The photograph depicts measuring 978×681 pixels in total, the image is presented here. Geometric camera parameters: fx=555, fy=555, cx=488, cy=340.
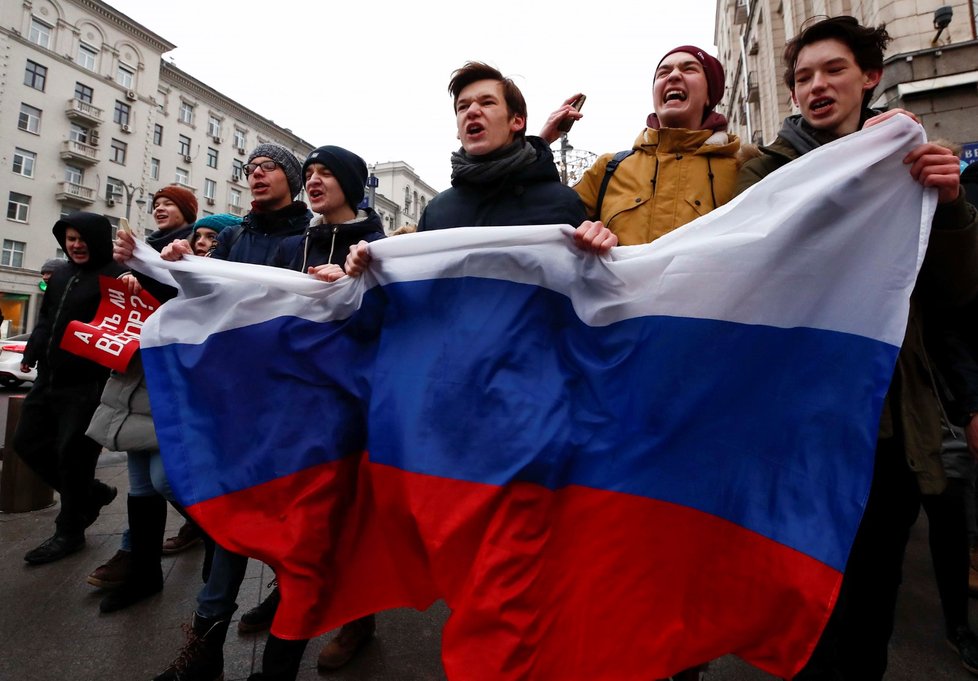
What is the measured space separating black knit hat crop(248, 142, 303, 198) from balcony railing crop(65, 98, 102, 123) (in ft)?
125

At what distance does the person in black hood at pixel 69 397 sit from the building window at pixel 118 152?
38.3 metres

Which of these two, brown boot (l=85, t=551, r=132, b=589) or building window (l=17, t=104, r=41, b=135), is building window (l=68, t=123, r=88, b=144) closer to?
building window (l=17, t=104, r=41, b=135)

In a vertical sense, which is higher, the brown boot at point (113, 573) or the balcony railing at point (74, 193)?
the balcony railing at point (74, 193)

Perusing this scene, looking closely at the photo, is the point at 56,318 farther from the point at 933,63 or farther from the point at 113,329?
the point at 933,63

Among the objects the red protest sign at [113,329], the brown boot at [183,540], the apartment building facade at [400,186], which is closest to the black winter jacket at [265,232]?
the red protest sign at [113,329]

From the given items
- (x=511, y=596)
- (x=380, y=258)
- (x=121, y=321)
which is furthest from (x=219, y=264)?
(x=511, y=596)

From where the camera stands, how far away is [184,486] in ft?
6.50

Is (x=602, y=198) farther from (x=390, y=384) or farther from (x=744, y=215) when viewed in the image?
(x=390, y=384)

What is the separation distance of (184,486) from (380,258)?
3.52 ft

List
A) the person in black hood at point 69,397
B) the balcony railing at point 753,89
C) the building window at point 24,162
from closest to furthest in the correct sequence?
the person in black hood at point 69,397
the balcony railing at point 753,89
the building window at point 24,162

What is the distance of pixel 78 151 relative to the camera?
1245 inches

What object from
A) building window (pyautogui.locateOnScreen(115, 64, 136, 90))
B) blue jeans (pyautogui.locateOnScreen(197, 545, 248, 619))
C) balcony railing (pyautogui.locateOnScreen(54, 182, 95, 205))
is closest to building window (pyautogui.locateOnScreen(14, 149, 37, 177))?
balcony railing (pyautogui.locateOnScreen(54, 182, 95, 205))

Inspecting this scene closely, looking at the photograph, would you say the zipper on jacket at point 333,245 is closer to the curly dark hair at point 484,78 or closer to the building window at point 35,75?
the curly dark hair at point 484,78

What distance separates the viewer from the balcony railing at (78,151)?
31.2 metres
